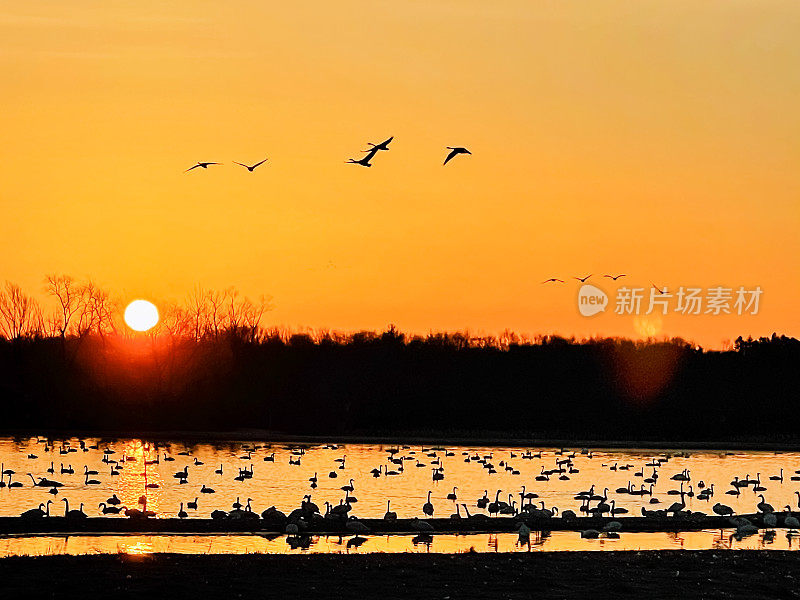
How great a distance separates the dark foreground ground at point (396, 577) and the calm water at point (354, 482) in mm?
3739

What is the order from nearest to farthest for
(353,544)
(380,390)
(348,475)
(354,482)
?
1. (353,544)
2. (354,482)
3. (348,475)
4. (380,390)

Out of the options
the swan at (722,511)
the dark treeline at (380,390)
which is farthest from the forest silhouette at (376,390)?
the swan at (722,511)

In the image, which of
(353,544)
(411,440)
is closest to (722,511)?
(353,544)

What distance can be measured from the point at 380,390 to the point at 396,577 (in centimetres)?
7850

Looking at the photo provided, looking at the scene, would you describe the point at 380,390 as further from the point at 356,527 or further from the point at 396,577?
the point at 396,577

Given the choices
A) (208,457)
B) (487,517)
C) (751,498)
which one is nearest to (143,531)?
(487,517)

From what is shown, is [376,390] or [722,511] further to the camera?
[376,390]

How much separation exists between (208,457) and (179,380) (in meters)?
31.8

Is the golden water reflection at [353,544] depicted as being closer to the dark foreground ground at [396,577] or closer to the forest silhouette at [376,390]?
the dark foreground ground at [396,577]

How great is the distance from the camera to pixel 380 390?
10075cm

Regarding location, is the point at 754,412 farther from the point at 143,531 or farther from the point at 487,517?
the point at 143,531

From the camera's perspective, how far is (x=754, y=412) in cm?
9944

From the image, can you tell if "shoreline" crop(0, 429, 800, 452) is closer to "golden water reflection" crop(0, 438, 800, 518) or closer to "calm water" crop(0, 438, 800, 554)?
"golden water reflection" crop(0, 438, 800, 518)

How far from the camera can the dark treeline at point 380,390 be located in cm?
9594
